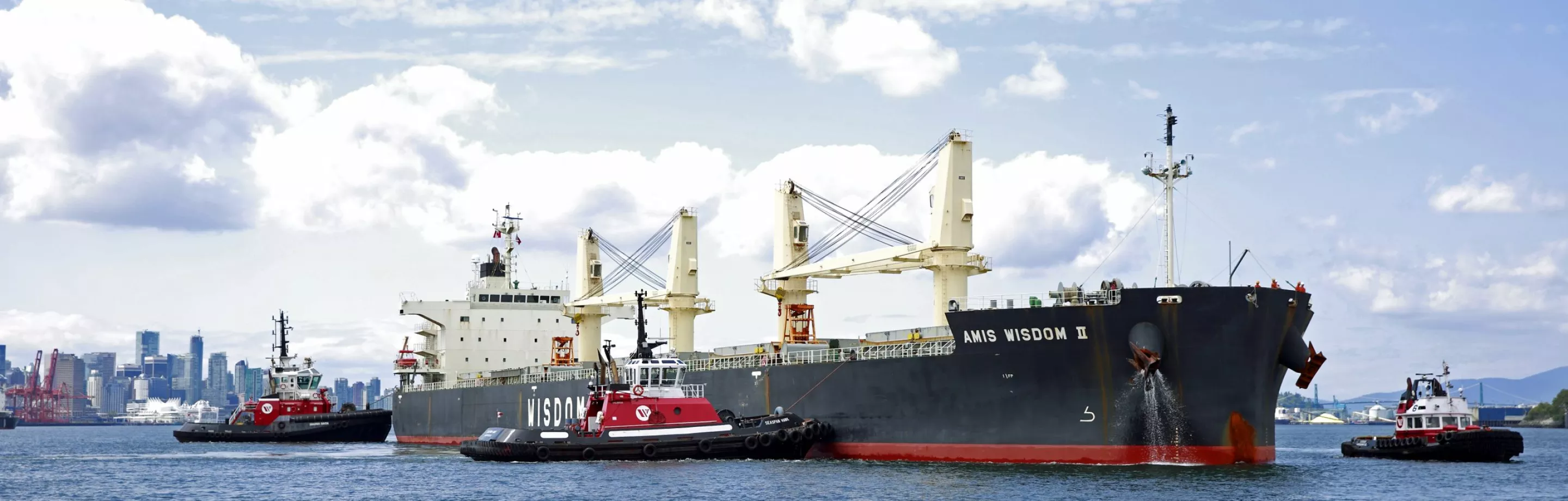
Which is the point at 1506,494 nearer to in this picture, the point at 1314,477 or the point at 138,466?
the point at 1314,477

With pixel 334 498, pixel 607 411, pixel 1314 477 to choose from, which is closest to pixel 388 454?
pixel 607 411

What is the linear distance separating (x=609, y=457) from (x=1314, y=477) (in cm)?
1750

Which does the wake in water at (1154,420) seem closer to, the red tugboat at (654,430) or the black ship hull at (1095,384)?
the black ship hull at (1095,384)

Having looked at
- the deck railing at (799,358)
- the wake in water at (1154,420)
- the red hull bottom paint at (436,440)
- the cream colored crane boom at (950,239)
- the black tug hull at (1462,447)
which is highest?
the cream colored crane boom at (950,239)

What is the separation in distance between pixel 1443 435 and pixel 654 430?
23066 millimetres

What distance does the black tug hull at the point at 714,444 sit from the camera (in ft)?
126

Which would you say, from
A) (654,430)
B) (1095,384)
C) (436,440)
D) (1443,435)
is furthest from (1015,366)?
(436,440)

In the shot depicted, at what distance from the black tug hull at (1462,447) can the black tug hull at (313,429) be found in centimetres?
4069

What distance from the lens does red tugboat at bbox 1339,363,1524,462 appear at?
4434 cm

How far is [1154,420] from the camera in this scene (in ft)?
110

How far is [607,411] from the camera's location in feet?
130

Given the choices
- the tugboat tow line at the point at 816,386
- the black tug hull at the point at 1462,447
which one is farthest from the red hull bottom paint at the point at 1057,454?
the black tug hull at the point at 1462,447

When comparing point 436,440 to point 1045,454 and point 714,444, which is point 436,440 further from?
point 1045,454

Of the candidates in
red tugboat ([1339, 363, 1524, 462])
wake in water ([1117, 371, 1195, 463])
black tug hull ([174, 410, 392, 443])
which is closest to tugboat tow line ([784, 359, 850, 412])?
wake in water ([1117, 371, 1195, 463])
